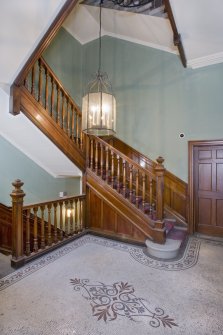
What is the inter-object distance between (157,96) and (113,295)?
155 inches

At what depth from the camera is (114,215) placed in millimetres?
3713

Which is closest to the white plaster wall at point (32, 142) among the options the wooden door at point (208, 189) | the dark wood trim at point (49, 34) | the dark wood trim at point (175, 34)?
the dark wood trim at point (49, 34)

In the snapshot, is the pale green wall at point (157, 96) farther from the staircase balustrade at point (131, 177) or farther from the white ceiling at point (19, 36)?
the white ceiling at point (19, 36)

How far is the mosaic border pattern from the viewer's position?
2502 millimetres

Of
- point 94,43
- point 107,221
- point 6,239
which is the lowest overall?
point 6,239

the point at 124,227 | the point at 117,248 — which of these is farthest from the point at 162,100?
the point at 117,248

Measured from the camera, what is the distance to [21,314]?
184 centimetres

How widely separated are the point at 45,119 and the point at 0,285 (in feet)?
7.61

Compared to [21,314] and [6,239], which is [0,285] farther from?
[6,239]

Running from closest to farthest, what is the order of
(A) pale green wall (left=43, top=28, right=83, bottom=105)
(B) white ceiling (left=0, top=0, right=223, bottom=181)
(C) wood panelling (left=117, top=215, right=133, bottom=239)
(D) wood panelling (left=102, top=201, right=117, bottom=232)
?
(B) white ceiling (left=0, top=0, right=223, bottom=181) < (C) wood panelling (left=117, top=215, right=133, bottom=239) < (D) wood panelling (left=102, top=201, right=117, bottom=232) < (A) pale green wall (left=43, top=28, right=83, bottom=105)

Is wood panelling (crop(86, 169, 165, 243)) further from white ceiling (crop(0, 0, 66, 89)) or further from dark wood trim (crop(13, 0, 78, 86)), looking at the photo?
white ceiling (crop(0, 0, 66, 89))

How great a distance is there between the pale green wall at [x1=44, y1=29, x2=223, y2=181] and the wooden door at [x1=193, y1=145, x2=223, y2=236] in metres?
0.25

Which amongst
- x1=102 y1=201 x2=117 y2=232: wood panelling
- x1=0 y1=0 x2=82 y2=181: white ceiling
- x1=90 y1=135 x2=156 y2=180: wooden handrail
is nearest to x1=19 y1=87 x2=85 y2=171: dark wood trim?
x1=0 y1=0 x2=82 y2=181: white ceiling

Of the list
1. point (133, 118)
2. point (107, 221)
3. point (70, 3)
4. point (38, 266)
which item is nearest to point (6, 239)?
point (38, 266)
